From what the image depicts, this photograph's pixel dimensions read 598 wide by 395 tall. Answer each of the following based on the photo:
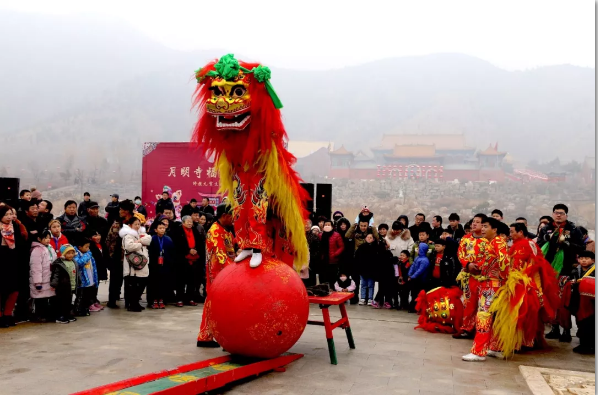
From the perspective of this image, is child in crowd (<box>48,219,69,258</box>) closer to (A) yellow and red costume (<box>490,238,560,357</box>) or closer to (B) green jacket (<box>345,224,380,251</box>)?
(B) green jacket (<box>345,224,380,251</box>)

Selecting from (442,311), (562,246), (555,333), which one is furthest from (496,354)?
(562,246)

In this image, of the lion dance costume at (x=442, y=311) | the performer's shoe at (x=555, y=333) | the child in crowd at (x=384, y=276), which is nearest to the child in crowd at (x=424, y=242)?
the child in crowd at (x=384, y=276)

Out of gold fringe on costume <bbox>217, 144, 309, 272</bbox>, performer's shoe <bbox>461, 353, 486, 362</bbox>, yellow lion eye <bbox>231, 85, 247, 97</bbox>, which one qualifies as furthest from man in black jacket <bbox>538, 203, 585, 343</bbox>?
yellow lion eye <bbox>231, 85, 247, 97</bbox>

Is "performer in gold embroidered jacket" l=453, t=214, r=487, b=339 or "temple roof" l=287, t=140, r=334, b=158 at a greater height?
"temple roof" l=287, t=140, r=334, b=158

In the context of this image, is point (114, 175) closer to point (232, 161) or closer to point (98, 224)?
point (98, 224)

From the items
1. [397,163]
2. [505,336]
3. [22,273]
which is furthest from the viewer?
[397,163]

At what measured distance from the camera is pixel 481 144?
46.3 meters

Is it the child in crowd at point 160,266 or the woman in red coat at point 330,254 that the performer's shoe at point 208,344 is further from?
the woman in red coat at point 330,254

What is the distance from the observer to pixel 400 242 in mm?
9273

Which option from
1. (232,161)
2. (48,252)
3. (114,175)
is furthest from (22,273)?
(114,175)

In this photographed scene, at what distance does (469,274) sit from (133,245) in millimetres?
4314

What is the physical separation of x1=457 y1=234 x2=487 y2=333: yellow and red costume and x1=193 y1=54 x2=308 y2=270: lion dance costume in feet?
6.65

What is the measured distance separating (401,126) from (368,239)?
45.7 m

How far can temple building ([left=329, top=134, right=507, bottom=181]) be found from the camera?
38125mm
